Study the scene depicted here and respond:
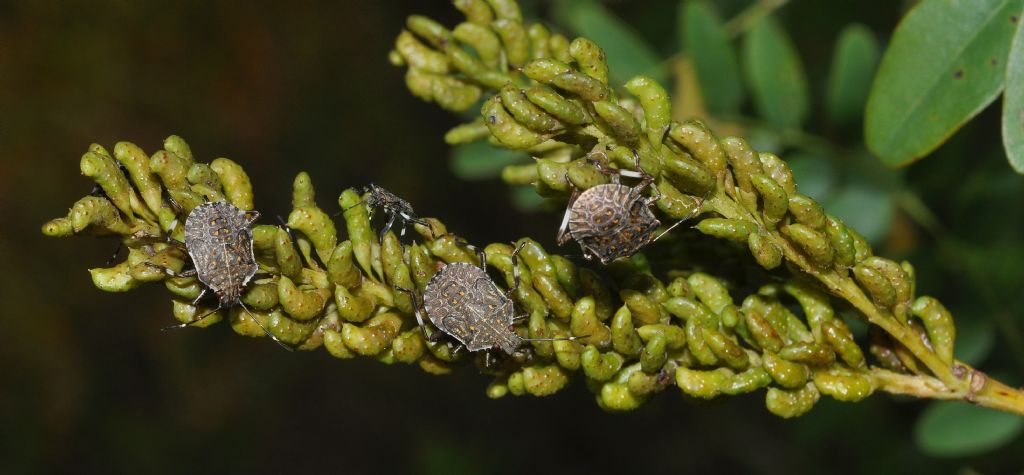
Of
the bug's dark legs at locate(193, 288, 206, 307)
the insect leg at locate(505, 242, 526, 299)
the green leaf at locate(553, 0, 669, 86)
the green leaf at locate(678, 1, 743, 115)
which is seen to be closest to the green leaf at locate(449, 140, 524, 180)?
the green leaf at locate(553, 0, 669, 86)

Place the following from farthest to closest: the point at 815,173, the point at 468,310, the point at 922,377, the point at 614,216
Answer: the point at 815,173
the point at 468,310
the point at 922,377
the point at 614,216

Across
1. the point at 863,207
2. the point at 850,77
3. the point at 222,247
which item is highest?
the point at 850,77

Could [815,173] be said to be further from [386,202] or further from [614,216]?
[614,216]

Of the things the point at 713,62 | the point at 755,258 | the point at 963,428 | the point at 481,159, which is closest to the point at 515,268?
the point at 755,258

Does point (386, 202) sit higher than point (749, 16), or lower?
lower

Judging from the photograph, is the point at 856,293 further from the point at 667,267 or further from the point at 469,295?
the point at 469,295

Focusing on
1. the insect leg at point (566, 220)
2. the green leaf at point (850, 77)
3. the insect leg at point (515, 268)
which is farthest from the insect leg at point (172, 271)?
the green leaf at point (850, 77)

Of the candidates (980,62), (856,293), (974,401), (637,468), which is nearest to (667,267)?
(856,293)

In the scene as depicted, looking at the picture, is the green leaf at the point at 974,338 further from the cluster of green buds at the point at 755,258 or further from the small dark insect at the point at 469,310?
the small dark insect at the point at 469,310
